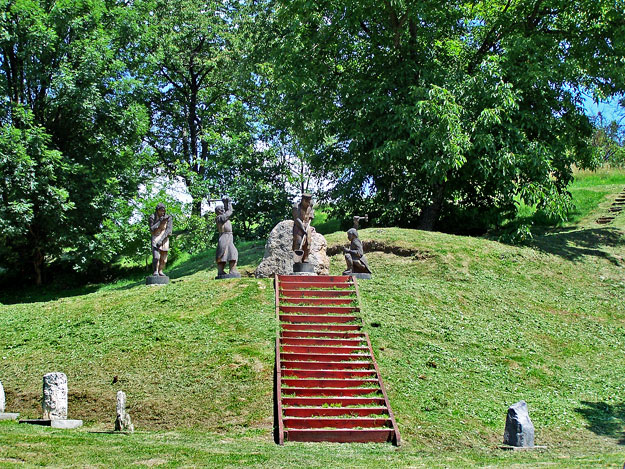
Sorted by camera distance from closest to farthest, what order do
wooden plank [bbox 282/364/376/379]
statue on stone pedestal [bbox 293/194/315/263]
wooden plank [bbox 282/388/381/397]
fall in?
wooden plank [bbox 282/388/381/397]
wooden plank [bbox 282/364/376/379]
statue on stone pedestal [bbox 293/194/315/263]

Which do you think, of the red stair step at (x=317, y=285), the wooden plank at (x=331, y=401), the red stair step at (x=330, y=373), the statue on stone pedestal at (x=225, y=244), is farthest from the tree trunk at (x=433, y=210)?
Result: the wooden plank at (x=331, y=401)

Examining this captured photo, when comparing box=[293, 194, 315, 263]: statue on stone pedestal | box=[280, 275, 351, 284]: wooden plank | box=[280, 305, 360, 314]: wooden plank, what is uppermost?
box=[293, 194, 315, 263]: statue on stone pedestal

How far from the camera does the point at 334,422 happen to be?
1214 cm

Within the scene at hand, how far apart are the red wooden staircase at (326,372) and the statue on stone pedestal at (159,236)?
4.42 meters

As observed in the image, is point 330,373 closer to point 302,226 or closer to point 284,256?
point 302,226

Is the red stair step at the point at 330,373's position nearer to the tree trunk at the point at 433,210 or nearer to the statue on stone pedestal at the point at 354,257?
the statue on stone pedestal at the point at 354,257

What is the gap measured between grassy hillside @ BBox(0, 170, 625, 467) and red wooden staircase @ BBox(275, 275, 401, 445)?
1.09ft

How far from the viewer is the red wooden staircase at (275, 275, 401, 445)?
11962 mm

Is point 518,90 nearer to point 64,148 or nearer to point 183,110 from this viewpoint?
point 64,148

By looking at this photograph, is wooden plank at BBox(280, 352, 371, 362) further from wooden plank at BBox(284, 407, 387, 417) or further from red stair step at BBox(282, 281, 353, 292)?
red stair step at BBox(282, 281, 353, 292)

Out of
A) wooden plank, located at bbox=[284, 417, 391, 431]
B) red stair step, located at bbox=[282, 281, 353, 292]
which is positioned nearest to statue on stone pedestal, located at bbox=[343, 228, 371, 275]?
red stair step, located at bbox=[282, 281, 353, 292]

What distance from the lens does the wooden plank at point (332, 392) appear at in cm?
1305

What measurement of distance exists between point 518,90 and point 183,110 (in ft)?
72.9

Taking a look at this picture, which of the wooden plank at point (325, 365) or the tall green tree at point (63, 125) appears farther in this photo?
the tall green tree at point (63, 125)
